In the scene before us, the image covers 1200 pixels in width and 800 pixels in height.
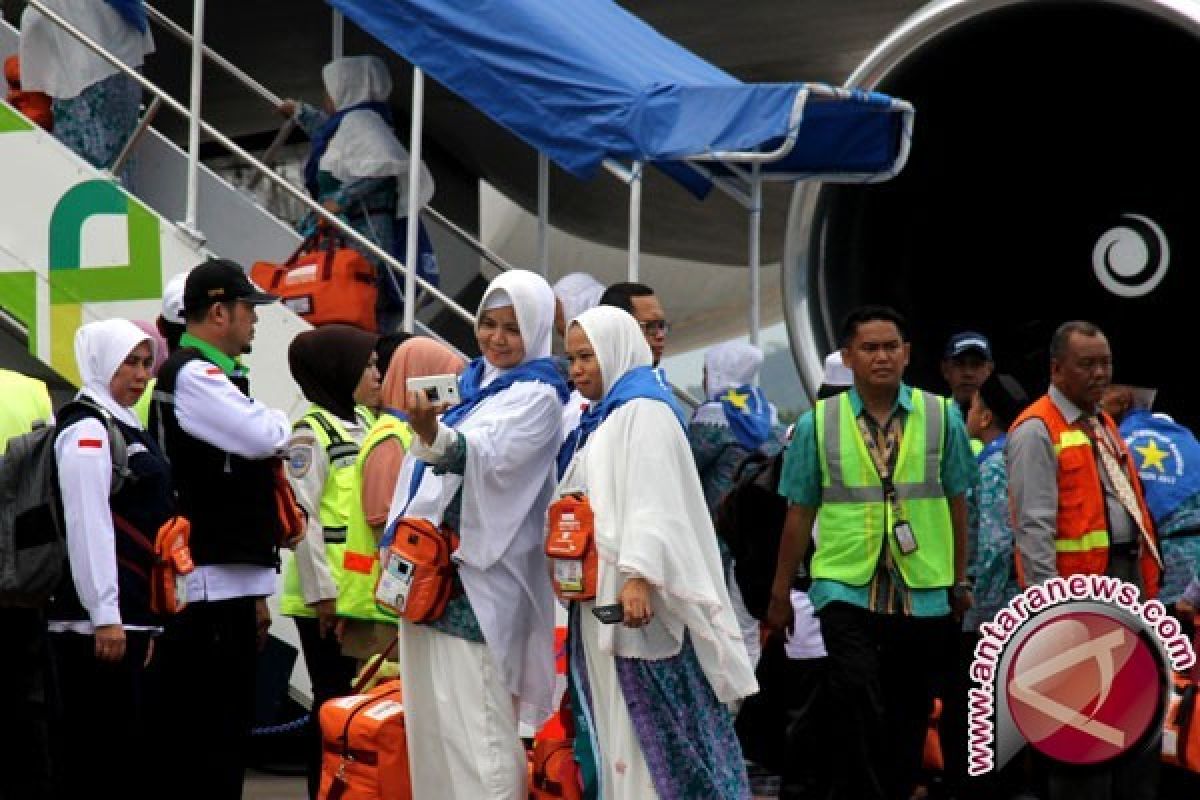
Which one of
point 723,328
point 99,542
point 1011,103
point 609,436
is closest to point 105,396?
point 99,542

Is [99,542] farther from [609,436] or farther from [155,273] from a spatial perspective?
[155,273]

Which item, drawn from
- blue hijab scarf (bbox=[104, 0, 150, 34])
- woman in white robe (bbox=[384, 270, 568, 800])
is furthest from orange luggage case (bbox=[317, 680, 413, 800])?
blue hijab scarf (bbox=[104, 0, 150, 34])

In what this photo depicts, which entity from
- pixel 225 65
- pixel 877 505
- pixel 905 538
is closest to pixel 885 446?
pixel 877 505

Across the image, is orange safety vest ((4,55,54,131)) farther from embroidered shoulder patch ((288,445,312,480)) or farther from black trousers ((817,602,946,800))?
black trousers ((817,602,946,800))

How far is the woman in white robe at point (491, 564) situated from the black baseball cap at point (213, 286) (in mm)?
851

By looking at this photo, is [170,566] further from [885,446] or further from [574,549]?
[885,446]

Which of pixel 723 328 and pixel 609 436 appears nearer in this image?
pixel 609 436

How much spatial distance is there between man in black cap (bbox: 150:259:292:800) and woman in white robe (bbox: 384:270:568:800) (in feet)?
1.96

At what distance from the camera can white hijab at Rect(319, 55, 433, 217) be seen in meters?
8.74

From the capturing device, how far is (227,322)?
247 inches

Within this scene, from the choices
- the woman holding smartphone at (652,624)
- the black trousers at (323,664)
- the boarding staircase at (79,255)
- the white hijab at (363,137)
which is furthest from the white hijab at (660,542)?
the white hijab at (363,137)

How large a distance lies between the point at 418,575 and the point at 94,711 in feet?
3.42

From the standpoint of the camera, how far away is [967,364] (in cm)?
792

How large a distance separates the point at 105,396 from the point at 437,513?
1.00 metres
